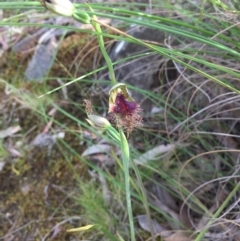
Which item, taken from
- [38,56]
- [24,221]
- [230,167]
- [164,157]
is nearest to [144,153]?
[164,157]

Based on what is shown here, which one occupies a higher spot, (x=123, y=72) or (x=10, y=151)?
(x=123, y=72)

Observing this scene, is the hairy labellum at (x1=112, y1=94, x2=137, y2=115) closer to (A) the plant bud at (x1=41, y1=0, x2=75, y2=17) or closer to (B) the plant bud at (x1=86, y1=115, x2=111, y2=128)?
(B) the plant bud at (x1=86, y1=115, x2=111, y2=128)

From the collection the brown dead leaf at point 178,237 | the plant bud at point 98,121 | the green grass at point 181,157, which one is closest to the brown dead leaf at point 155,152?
the green grass at point 181,157

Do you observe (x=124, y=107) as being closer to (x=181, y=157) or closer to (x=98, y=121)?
(x=98, y=121)

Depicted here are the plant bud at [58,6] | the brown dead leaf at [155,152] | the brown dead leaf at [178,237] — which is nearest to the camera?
the plant bud at [58,6]

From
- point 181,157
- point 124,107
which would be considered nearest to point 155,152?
point 181,157

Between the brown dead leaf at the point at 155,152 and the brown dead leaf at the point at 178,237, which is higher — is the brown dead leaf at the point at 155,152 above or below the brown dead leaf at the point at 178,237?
above


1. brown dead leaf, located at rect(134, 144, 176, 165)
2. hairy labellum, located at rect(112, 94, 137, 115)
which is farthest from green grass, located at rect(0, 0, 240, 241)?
hairy labellum, located at rect(112, 94, 137, 115)

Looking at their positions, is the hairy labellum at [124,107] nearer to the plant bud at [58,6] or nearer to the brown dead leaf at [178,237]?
the plant bud at [58,6]

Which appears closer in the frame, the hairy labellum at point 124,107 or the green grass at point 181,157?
the hairy labellum at point 124,107

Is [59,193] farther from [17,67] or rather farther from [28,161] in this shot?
[17,67]

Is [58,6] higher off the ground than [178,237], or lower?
higher
